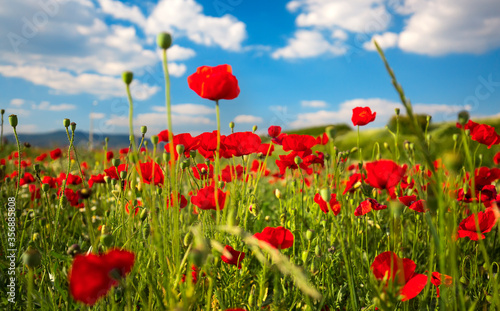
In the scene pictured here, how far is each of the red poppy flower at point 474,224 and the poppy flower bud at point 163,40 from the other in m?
1.28

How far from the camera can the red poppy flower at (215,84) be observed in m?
0.99

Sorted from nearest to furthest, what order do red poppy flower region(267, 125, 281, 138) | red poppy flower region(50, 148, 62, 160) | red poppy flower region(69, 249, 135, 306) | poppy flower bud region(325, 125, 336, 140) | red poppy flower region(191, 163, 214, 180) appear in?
red poppy flower region(69, 249, 135, 306), poppy flower bud region(325, 125, 336, 140), red poppy flower region(191, 163, 214, 180), red poppy flower region(267, 125, 281, 138), red poppy flower region(50, 148, 62, 160)

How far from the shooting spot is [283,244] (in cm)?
108

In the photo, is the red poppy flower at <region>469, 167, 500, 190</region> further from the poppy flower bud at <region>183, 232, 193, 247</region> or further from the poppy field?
the poppy flower bud at <region>183, 232, 193, 247</region>

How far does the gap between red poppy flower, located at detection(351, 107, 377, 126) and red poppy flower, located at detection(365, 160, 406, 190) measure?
0.70 meters

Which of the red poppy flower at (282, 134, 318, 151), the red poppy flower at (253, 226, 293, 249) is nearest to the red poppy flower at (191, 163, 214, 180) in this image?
the red poppy flower at (282, 134, 318, 151)

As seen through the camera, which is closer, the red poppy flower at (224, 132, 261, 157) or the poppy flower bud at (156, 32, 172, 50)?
the poppy flower bud at (156, 32, 172, 50)

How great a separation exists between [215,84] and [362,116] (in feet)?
3.13

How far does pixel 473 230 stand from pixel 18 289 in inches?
69.0

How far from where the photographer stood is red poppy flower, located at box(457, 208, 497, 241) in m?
1.33

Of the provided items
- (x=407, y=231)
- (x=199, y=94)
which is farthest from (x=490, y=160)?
(x=199, y=94)

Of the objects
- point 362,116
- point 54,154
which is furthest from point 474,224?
point 54,154

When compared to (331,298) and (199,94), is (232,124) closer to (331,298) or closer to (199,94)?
(199,94)

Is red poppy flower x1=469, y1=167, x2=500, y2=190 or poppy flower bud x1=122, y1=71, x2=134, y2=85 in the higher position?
poppy flower bud x1=122, y1=71, x2=134, y2=85
